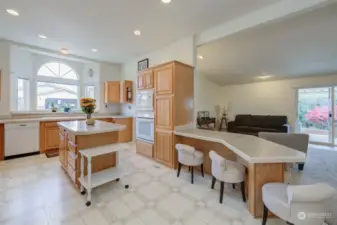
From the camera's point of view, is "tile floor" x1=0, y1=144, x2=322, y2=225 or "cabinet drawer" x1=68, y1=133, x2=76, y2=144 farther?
"cabinet drawer" x1=68, y1=133, x2=76, y2=144

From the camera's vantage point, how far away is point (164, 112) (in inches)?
136

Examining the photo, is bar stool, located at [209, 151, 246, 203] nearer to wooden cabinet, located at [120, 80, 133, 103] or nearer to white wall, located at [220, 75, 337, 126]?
wooden cabinet, located at [120, 80, 133, 103]

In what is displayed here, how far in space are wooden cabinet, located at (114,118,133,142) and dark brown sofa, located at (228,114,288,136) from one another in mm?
4346

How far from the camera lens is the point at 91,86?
6113 millimetres

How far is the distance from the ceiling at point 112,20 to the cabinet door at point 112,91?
159cm

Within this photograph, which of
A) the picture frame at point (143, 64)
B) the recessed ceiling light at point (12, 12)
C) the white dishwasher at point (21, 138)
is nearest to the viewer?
the recessed ceiling light at point (12, 12)

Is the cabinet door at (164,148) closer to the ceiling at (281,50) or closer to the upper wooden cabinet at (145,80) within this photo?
the upper wooden cabinet at (145,80)

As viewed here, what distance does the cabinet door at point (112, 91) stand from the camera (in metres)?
5.83

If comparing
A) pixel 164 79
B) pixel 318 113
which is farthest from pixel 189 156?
pixel 318 113

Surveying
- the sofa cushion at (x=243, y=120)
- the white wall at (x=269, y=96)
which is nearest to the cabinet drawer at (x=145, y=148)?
the sofa cushion at (x=243, y=120)

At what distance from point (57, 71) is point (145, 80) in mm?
3663

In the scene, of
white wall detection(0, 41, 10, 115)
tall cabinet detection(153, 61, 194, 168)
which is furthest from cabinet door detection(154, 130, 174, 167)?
white wall detection(0, 41, 10, 115)

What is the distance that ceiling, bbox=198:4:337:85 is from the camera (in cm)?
318

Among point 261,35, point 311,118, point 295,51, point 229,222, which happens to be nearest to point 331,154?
point 311,118
